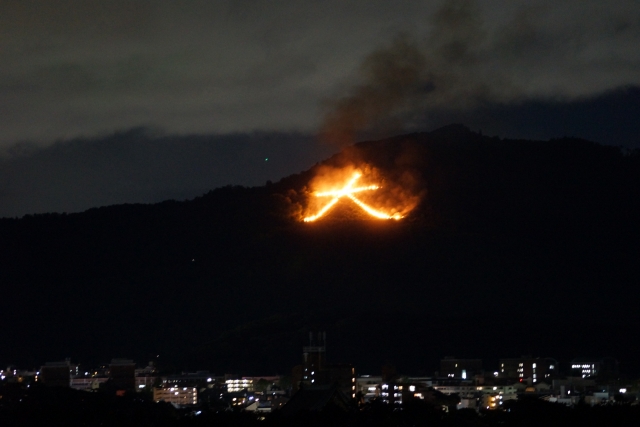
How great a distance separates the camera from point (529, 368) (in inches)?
3076

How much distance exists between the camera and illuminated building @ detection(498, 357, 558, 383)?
77.1m

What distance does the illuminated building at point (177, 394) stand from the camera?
205 feet

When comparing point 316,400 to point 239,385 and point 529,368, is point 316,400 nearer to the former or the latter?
point 239,385

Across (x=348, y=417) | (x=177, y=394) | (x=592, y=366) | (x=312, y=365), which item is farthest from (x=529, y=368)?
(x=348, y=417)

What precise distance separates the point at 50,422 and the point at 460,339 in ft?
205

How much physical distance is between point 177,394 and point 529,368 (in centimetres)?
2393

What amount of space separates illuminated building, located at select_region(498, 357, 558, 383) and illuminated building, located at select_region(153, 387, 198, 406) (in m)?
20.6

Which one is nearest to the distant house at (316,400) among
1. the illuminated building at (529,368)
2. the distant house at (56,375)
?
the distant house at (56,375)

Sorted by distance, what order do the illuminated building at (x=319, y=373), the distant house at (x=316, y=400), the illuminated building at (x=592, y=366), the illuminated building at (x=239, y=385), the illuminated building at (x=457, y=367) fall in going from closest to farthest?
the distant house at (x=316, y=400), the illuminated building at (x=319, y=373), the illuminated building at (x=239, y=385), the illuminated building at (x=592, y=366), the illuminated building at (x=457, y=367)

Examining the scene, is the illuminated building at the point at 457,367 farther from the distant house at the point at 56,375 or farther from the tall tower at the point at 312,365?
the distant house at the point at 56,375

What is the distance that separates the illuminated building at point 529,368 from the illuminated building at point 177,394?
20.6 metres

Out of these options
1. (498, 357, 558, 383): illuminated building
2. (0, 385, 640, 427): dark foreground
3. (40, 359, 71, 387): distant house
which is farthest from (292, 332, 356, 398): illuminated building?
(498, 357, 558, 383): illuminated building

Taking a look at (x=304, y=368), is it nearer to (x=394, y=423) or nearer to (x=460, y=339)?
(x=394, y=423)

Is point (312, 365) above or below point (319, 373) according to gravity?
above
